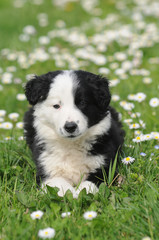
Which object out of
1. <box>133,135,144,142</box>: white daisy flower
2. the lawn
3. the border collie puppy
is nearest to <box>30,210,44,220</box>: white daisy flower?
the lawn

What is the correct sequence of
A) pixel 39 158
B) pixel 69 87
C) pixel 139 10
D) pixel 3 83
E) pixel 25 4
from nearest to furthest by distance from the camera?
pixel 69 87
pixel 39 158
pixel 3 83
pixel 139 10
pixel 25 4

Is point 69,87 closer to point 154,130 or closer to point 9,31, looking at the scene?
point 154,130

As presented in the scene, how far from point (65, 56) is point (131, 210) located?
4214 millimetres

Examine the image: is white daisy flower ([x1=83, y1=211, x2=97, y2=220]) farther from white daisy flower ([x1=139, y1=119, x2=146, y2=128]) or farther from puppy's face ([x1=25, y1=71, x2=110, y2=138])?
white daisy flower ([x1=139, y1=119, x2=146, y2=128])

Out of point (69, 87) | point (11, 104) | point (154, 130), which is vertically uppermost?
point (69, 87)

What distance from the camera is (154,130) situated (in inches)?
164

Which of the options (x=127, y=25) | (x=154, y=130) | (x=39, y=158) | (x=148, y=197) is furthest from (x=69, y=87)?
(x=127, y=25)

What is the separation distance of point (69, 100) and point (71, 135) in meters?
0.29

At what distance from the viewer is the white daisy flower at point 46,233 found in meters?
2.35

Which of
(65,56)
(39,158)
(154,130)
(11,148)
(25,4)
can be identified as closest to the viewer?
(39,158)

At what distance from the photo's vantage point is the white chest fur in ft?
11.0

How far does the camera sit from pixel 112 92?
535 centimetres

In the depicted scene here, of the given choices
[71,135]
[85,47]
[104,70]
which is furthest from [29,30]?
[71,135]

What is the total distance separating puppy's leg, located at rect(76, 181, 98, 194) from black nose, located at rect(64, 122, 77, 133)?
0.47 meters
